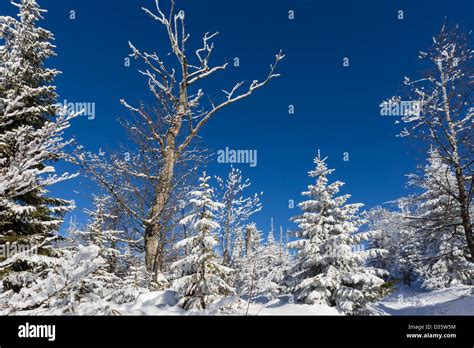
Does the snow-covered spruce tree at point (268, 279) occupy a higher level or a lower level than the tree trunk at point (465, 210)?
lower

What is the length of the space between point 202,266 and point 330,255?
8963mm

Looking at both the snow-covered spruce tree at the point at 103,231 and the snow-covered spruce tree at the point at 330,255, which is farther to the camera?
the snow-covered spruce tree at the point at 103,231

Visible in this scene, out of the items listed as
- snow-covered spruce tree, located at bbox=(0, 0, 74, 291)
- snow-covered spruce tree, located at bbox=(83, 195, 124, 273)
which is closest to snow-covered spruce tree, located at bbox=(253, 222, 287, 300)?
snow-covered spruce tree, located at bbox=(0, 0, 74, 291)

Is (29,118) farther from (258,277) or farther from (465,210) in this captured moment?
(465,210)

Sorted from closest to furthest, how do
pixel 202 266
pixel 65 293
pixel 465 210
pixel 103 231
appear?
pixel 65 293 < pixel 202 266 < pixel 465 210 < pixel 103 231

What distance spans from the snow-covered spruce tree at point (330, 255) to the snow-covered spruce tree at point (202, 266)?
788cm

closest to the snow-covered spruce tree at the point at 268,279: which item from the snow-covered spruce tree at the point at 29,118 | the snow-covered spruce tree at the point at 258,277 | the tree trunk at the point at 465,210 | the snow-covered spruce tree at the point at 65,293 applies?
the snow-covered spruce tree at the point at 258,277

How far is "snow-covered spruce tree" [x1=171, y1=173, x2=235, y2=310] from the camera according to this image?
6.26m

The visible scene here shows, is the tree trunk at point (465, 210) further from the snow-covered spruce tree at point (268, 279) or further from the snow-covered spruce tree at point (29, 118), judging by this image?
the snow-covered spruce tree at point (29, 118)

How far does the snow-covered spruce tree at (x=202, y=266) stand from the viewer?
626cm

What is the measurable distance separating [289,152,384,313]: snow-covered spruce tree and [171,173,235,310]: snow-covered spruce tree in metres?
7.88

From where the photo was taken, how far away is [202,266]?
22.9ft

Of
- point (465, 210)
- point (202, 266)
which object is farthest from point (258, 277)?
point (465, 210)
